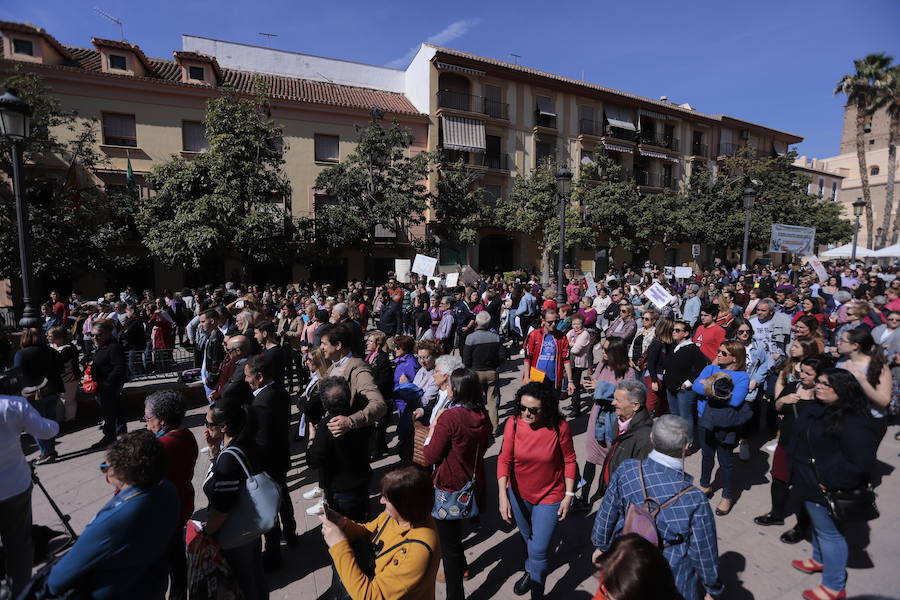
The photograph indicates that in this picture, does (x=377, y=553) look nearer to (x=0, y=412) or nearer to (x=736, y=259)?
(x=0, y=412)

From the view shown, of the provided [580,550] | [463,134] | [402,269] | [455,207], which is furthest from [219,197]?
[580,550]

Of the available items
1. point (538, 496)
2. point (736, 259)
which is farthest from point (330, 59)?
point (736, 259)

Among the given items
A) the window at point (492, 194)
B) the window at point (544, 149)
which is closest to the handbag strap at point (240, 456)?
the window at point (492, 194)

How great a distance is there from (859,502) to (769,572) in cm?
96

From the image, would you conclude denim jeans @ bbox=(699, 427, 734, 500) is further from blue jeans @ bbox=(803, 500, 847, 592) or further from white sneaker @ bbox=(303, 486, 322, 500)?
white sneaker @ bbox=(303, 486, 322, 500)

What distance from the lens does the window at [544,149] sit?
27.1 meters

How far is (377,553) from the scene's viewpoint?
2.11m

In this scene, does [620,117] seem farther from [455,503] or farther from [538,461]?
[455,503]

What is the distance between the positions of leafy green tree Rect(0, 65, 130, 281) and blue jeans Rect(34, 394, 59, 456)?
42.3ft

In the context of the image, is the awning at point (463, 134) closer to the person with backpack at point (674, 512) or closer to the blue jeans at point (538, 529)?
the blue jeans at point (538, 529)

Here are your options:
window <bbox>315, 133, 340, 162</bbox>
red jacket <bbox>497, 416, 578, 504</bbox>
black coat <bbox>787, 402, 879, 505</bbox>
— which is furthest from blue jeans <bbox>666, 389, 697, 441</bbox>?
window <bbox>315, 133, 340, 162</bbox>

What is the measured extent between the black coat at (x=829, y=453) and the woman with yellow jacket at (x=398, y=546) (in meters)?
2.61

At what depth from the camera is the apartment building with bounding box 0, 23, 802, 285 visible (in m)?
18.6

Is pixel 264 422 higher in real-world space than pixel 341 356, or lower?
lower
